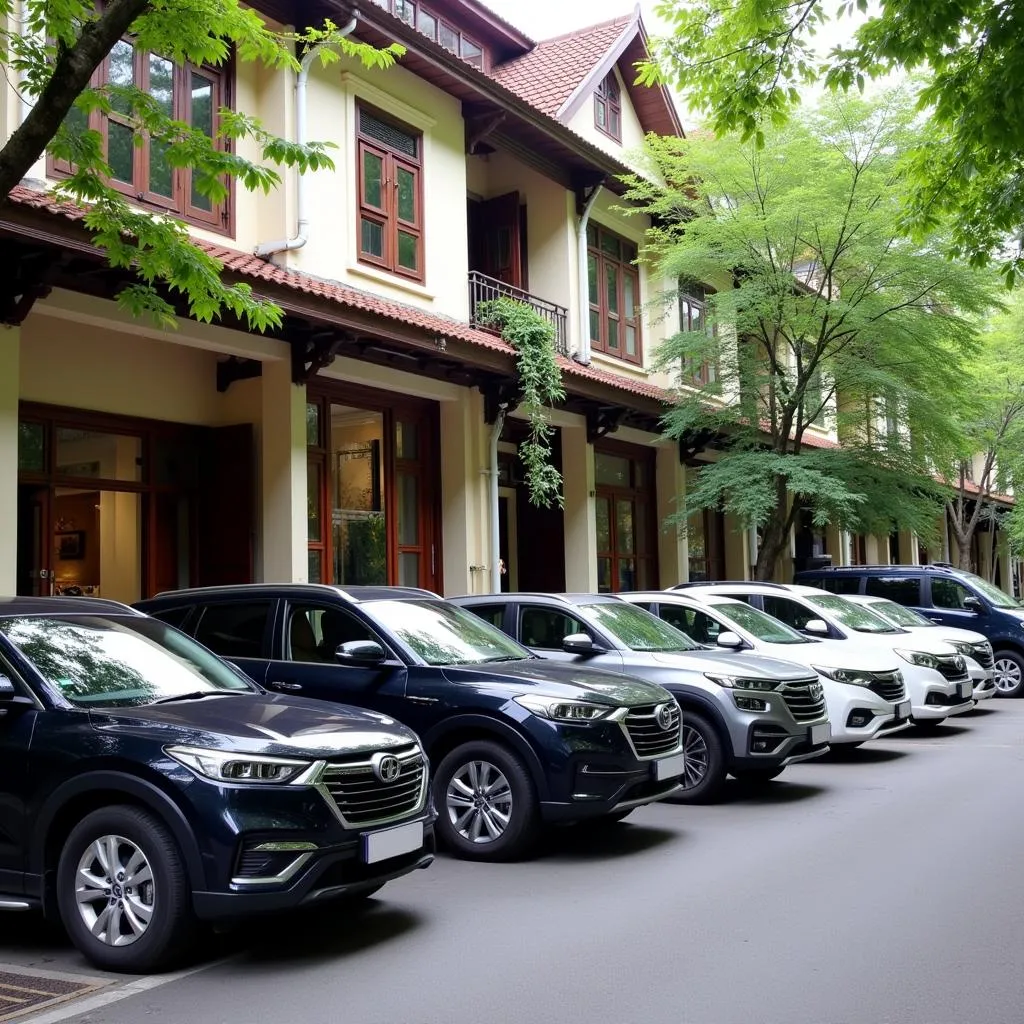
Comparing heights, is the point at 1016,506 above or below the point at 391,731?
above

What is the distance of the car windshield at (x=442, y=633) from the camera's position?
843 centimetres

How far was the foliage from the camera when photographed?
28.8ft

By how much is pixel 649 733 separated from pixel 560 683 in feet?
2.34

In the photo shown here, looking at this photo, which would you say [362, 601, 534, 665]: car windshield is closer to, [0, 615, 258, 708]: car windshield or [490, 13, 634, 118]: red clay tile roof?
[0, 615, 258, 708]: car windshield

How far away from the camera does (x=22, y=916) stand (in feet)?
21.5

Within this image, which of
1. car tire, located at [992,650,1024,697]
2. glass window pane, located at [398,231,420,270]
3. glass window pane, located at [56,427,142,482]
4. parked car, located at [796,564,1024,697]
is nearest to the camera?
glass window pane, located at [56,427,142,482]

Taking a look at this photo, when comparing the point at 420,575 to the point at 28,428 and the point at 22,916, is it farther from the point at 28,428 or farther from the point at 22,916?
the point at 22,916

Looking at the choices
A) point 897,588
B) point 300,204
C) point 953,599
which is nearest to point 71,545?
point 300,204

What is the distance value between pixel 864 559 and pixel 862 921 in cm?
3039

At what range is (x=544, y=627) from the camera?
10445 millimetres

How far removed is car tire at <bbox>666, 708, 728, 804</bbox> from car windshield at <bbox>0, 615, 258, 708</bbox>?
416 cm

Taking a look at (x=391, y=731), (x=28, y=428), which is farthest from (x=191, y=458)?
(x=391, y=731)

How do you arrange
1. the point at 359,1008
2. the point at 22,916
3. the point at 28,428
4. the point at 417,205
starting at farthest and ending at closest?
the point at 417,205
the point at 28,428
the point at 22,916
the point at 359,1008

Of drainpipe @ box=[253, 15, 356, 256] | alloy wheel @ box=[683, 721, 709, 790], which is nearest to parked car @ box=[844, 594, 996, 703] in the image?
alloy wheel @ box=[683, 721, 709, 790]
